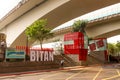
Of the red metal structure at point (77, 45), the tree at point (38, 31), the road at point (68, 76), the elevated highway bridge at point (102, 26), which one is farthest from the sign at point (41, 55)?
the elevated highway bridge at point (102, 26)

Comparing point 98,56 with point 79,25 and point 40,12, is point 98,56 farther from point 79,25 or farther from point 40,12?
point 40,12

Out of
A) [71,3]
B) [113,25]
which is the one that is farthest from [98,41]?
[71,3]

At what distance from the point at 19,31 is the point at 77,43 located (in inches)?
394

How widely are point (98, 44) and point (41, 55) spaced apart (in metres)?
27.3

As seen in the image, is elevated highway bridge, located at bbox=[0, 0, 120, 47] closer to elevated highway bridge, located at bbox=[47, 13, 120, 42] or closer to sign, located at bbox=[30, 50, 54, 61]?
sign, located at bbox=[30, 50, 54, 61]

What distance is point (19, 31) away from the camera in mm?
42500

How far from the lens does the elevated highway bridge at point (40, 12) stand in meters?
36.1

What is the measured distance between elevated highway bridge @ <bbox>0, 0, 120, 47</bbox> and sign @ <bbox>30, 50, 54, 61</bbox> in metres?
5.71

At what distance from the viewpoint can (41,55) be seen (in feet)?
114

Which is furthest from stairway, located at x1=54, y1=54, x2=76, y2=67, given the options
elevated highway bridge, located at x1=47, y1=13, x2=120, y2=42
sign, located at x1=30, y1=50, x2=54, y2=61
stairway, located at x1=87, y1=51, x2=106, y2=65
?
stairway, located at x1=87, y1=51, x2=106, y2=65

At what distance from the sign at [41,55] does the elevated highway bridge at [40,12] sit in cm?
571

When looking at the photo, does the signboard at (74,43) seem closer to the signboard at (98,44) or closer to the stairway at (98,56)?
the stairway at (98,56)

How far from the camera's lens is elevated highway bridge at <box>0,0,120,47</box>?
36.1 meters

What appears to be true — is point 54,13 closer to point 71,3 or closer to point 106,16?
point 71,3
